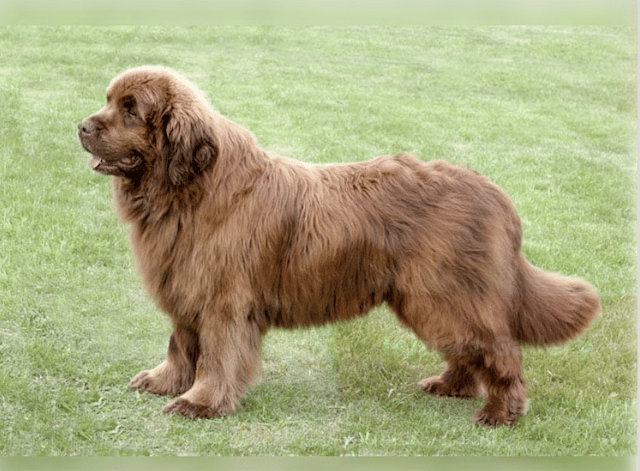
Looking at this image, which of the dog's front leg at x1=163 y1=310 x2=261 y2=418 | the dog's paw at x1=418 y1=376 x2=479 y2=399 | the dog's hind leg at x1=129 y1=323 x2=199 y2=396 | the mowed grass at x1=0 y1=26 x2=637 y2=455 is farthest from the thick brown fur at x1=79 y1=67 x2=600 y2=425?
the mowed grass at x1=0 y1=26 x2=637 y2=455

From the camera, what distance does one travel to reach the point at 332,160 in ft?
22.8

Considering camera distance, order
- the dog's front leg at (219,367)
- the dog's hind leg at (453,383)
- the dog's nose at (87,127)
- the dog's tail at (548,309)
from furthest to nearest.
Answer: the dog's hind leg at (453,383)
the dog's tail at (548,309)
the dog's front leg at (219,367)
the dog's nose at (87,127)

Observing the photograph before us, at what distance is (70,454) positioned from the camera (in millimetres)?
3900

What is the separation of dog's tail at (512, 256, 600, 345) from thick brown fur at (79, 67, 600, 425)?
0.01 meters

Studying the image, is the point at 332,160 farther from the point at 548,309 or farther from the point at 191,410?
the point at 191,410

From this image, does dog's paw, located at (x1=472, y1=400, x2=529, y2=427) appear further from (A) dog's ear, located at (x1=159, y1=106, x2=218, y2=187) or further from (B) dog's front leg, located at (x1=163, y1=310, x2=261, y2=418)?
(A) dog's ear, located at (x1=159, y1=106, x2=218, y2=187)

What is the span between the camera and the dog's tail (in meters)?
4.49

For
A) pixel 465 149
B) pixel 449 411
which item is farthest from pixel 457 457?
pixel 465 149

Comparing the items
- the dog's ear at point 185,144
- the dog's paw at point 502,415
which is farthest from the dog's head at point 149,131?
the dog's paw at point 502,415

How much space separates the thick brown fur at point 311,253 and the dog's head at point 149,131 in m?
0.01

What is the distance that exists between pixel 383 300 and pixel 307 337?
0.92 m

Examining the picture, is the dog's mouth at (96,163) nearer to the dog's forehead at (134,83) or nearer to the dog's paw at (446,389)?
the dog's forehead at (134,83)

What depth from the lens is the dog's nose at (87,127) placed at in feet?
13.2

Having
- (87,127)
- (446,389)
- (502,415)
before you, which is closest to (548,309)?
(502,415)
